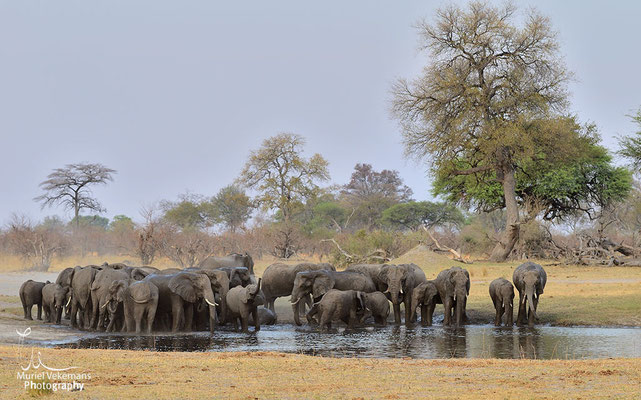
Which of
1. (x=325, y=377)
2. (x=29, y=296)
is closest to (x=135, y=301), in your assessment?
(x=29, y=296)

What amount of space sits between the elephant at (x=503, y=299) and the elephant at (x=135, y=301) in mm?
8234

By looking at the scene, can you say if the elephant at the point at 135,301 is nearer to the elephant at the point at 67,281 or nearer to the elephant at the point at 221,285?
the elephant at the point at 221,285

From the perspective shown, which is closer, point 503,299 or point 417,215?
point 503,299

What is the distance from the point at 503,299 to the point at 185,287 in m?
7.76

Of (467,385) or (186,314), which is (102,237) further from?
(467,385)

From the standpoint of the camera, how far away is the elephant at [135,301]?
1842cm

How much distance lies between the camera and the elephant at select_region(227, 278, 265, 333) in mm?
18980

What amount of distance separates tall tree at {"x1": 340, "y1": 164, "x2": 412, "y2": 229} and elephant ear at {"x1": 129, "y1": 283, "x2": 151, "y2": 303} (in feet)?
192

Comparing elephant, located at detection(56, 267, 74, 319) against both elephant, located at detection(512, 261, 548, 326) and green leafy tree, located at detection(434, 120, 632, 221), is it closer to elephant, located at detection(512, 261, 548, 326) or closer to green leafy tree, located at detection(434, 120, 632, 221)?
elephant, located at detection(512, 261, 548, 326)

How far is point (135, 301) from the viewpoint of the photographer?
18.5 m

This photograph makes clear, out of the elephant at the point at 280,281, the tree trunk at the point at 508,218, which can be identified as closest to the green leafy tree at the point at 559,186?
the tree trunk at the point at 508,218

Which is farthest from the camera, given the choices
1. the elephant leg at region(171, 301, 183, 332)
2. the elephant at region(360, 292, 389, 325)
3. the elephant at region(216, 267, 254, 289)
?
the elephant at region(216, 267, 254, 289)

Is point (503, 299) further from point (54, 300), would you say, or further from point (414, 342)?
point (54, 300)

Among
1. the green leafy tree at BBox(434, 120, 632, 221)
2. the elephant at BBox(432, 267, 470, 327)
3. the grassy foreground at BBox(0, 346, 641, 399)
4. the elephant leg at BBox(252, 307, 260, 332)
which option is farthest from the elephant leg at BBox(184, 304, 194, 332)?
the green leafy tree at BBox(434, 120, 632, 221)
